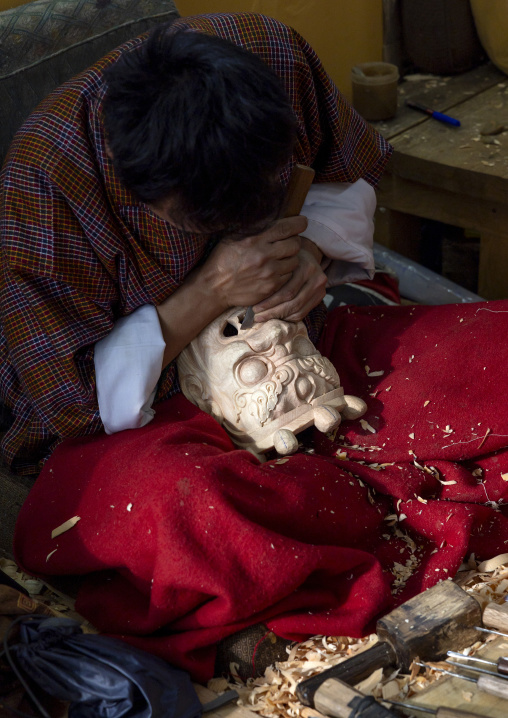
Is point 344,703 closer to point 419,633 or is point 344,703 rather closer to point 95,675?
point 419,633

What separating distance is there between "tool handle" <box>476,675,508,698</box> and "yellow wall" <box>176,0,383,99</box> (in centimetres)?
224

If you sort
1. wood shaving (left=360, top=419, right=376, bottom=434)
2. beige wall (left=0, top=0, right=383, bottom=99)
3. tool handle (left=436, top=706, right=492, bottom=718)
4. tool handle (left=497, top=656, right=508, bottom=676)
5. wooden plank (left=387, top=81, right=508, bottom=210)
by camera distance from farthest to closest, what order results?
beige wall (left=0, top=0, right=383, bottom=99) → wooden plank (left=387, top=81, right=508, bottom=210) → wood shaving (left=360, top=419, right=376, bottom=434) → tool handle (left=497, top=656, right=508, bottom=676) → tool handle (left=436, top=706, right=492, bottom=718)

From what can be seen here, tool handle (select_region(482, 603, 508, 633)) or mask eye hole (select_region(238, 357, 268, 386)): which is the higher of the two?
mask eye hole (select_region(238, 357, 268, 386))

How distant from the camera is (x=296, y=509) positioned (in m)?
1.62

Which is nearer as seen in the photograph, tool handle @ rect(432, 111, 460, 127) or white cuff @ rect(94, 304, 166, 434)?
white cuff @ rect(94, 304, 166, 434)

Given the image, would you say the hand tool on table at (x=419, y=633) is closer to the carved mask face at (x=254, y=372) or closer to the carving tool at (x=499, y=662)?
the carving tool at (x=499, y=662)

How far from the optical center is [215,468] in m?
1.58

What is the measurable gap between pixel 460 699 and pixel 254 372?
739 millimetres

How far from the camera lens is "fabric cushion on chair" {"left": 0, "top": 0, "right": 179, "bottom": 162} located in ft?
6.40

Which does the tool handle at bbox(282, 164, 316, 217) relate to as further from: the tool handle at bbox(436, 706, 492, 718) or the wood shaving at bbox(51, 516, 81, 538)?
the tool handle at bbox(436, 706, 492, 718)

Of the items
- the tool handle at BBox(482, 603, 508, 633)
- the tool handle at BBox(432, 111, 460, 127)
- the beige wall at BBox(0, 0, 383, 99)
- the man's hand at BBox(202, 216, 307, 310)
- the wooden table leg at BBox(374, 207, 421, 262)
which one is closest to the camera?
the tool handle at BBox(482, 603, 508, 633)

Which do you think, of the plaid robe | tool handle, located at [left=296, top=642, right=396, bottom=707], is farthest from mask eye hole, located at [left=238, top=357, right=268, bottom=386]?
tool handle, located at [left=296, top=642, right=396, bottom=707]

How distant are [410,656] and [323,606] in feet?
0.71

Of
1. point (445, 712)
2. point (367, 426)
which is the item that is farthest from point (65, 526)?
point (445, 712)
